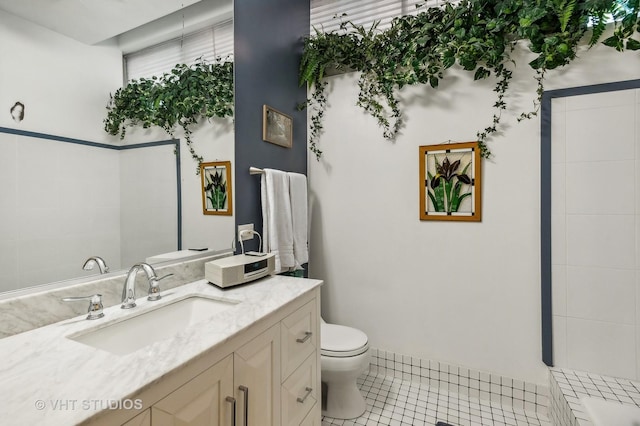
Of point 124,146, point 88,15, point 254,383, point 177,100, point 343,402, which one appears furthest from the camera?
point 343,402

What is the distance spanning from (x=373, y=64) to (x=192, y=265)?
1.72m

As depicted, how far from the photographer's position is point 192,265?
144cm

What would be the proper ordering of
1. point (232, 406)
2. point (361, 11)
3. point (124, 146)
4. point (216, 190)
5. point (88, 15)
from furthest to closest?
point (361, 11), point (216, 190), point (124, 146), point (88, 15), point (232, 406)

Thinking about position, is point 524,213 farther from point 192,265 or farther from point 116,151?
point 116,151

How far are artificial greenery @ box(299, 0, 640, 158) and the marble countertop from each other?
1.65 m

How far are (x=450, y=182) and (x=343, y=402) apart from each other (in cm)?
149

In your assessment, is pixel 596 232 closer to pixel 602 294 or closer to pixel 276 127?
pixel 602 294

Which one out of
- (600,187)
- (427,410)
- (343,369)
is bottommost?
(427,410)

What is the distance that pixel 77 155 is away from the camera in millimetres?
1035

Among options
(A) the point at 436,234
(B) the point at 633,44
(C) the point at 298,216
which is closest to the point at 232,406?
(C) the point at 298,216

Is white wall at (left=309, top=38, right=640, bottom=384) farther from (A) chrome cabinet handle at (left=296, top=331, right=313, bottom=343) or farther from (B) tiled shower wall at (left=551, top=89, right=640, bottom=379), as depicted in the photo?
(A) chrome cabinet handle at (left=296, top=331, right=313, bottom=343)

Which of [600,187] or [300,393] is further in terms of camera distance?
[600,187]

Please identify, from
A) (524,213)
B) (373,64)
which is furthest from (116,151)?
(524,213)

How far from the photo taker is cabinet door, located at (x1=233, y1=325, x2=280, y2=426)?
0.87m
